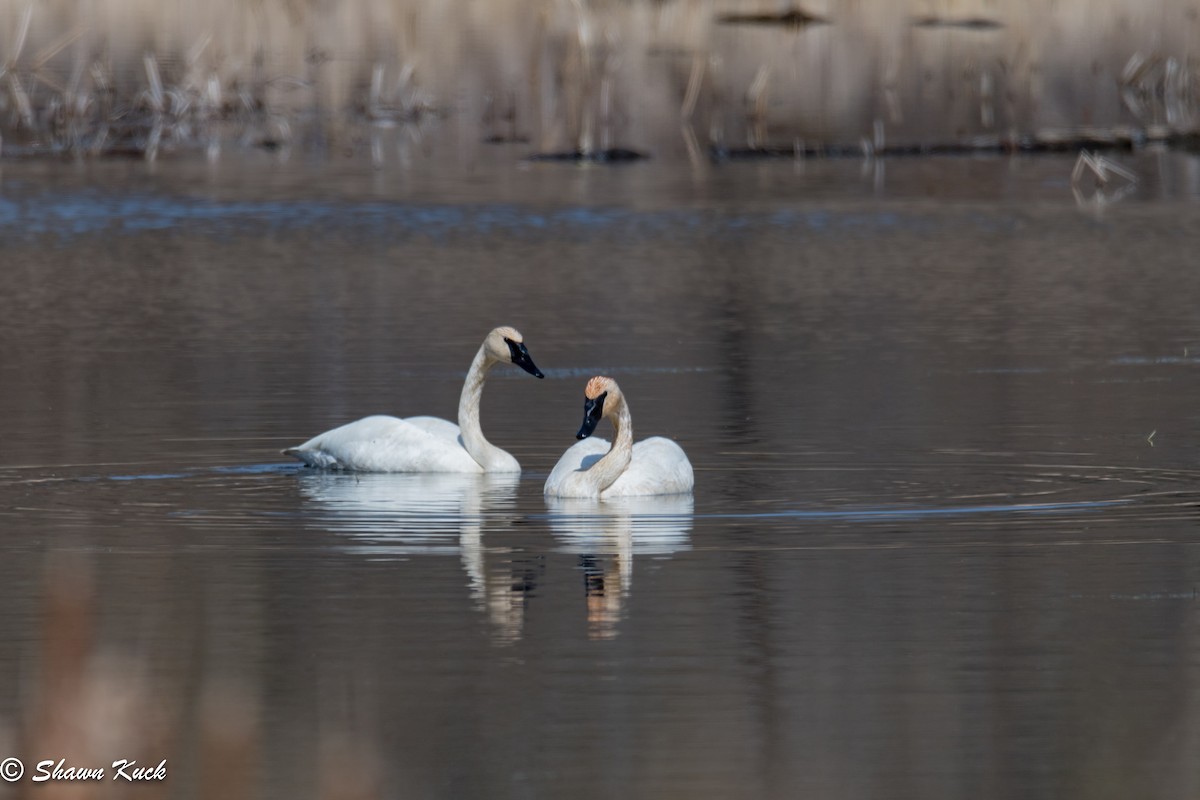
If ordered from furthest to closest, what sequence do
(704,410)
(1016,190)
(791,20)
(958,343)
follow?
(791,20) < (1016,190) < (958,343) < (704,410)

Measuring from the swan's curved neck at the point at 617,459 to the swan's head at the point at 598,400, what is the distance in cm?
13

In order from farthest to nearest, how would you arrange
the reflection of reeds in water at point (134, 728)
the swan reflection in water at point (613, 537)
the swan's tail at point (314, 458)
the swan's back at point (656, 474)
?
1. the swan's tail at point (314, 458)
2. the swan's back at point (656, 474)
3. the swan reflection in water at point (613, 537)
4. the reflection of reeds in water at point (134, 728)

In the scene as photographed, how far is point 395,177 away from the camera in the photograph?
33406mm

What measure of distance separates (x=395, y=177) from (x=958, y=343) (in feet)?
51.1

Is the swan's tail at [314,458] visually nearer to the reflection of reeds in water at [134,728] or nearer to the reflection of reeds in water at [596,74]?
the reflection of reeds in water at [134,728]

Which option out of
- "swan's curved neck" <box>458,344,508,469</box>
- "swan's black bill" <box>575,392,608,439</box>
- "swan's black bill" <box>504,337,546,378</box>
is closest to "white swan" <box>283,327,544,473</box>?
"swan's curved neck" <box>458,344,508,469</box>

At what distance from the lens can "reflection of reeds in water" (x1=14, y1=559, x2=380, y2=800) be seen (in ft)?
16.1

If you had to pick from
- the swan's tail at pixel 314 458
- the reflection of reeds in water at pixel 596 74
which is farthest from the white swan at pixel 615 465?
the reflection of reeds in water at pixel 596 74

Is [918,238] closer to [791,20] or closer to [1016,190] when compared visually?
[1016,190]

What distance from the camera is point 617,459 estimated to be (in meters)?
12.2

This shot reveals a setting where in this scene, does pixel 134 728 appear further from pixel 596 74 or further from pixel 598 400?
pixel 596 74

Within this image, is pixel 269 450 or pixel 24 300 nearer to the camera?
pixel 269 450

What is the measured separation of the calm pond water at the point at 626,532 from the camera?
7180mm

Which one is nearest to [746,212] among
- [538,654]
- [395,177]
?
[395,177]
